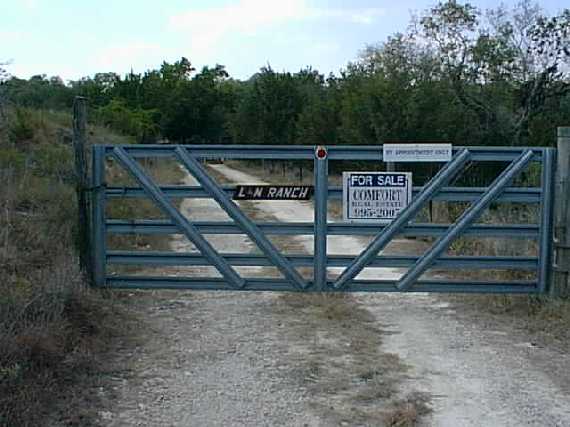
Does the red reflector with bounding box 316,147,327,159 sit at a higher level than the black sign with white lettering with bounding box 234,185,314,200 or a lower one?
higher

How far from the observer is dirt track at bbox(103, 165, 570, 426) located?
5.57 metres

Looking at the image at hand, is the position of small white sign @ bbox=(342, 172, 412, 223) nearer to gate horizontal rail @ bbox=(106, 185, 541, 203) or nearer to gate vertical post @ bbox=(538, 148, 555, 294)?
gate horizontal rail @ bbox=(106, 185, 541, 203)

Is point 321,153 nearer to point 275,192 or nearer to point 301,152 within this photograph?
point 301,152

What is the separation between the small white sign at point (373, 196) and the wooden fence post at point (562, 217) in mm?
1646

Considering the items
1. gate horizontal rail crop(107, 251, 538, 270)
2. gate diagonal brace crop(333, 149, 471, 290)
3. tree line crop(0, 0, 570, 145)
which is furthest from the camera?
tree line crop(0, 0, 570, 145)

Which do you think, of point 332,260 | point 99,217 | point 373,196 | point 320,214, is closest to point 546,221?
point 373,196

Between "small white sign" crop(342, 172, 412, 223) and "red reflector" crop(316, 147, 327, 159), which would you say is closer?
"red reflector" crop(316, 147, 327, 159)

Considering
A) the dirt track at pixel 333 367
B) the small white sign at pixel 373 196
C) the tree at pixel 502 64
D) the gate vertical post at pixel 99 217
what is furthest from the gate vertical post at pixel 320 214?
the tree at pixel 502 64

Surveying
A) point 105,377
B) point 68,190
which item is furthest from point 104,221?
point 68,190

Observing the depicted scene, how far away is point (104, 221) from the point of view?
8781 mm

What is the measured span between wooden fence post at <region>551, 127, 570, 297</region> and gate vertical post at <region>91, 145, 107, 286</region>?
197 inches

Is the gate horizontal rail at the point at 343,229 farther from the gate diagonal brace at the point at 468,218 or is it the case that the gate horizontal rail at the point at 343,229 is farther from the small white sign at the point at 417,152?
the small white sign at the point at 417,152

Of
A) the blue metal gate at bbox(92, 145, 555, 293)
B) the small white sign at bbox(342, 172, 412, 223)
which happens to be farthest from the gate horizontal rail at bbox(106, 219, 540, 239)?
Result: the small white sign at bbox(342, 172, 412, 223)

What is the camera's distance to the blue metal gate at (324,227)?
27.8 feet
